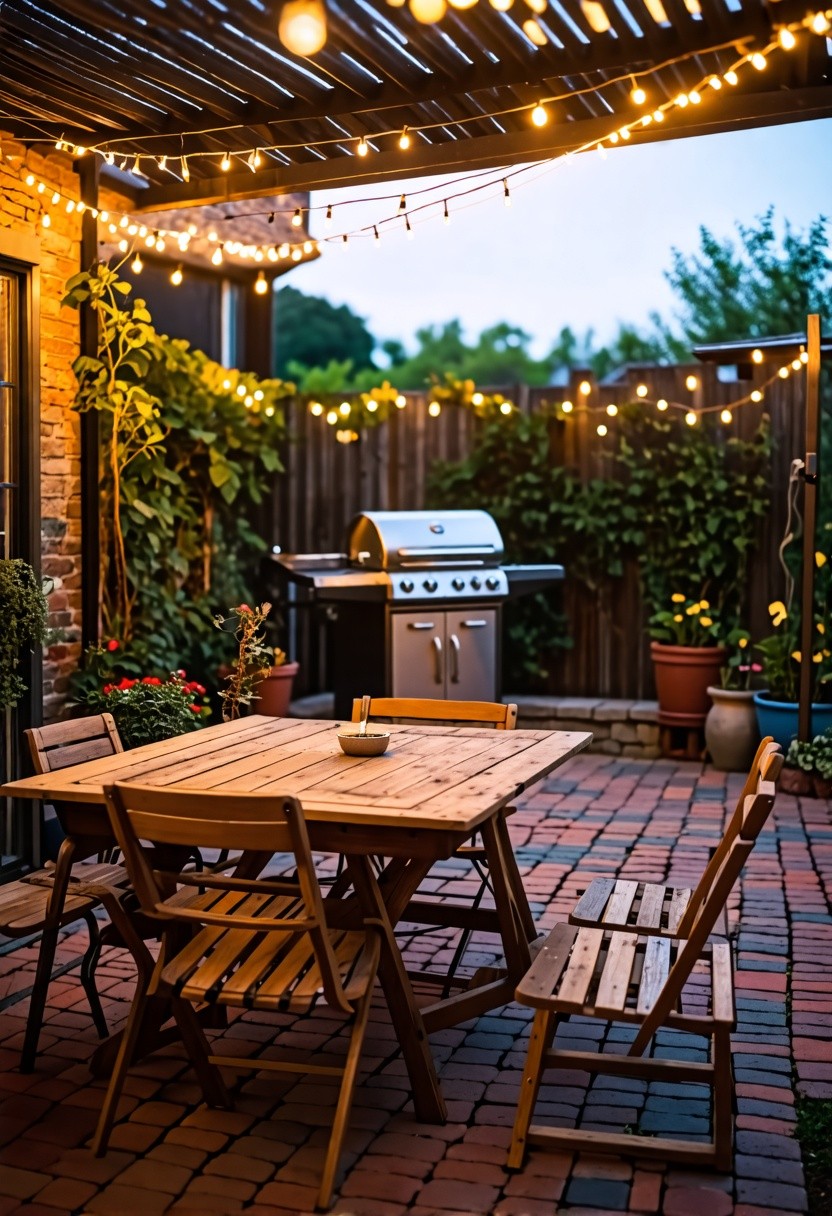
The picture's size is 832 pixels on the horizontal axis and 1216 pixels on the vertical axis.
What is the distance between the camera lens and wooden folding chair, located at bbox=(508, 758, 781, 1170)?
3.00 meters

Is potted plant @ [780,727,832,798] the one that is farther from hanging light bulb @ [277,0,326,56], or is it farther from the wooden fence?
hanging light bulb @ [277,0,326,56]

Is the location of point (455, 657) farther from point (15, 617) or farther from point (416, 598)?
point (15, 617)

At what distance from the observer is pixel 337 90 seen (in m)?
5.23

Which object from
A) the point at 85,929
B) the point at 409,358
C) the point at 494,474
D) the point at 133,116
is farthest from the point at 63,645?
the point at 409,358

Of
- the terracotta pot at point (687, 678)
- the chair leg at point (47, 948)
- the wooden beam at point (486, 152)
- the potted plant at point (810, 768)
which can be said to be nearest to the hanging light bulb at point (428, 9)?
the wooden beam at point (486, 152)

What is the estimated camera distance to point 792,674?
7508 mm

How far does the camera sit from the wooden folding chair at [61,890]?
3.50 meters

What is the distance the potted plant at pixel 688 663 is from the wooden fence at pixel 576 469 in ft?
1.30

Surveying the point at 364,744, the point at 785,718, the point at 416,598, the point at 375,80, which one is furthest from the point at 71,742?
the point at 785,718

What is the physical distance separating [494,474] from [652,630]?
1.55 metres

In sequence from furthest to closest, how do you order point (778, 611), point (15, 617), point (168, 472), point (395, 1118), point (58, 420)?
1. point (778, 611)
2. point (168, 472)
3. point (58, 420)
4. point (15, 617)
5. point (395, 1118)

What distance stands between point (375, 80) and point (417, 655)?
3529 millimetres

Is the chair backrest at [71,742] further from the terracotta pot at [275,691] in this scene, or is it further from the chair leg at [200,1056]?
the terracotta pot at [275,691]

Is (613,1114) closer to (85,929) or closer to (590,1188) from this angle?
(590,1188)
